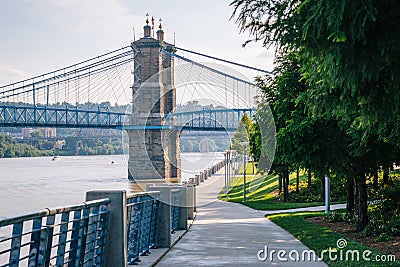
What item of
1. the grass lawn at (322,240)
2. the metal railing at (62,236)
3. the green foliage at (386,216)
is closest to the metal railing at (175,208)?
the grass lawn at (322,240)

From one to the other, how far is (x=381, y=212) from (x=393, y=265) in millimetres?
6464

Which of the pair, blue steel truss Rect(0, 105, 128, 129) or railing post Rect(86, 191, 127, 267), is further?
blue steel truss Rect(0, 105, 128, 129)

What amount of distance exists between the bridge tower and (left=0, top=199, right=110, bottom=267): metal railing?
2226 inches

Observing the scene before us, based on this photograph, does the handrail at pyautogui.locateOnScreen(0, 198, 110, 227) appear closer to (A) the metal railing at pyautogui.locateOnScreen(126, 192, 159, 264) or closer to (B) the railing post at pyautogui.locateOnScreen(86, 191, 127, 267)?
(B) the railing post at pyautogui.locateOnScreen(86, 191, 127, 267)

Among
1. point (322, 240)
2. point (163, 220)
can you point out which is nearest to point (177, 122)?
point (322, 240)

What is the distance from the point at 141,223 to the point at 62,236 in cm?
471

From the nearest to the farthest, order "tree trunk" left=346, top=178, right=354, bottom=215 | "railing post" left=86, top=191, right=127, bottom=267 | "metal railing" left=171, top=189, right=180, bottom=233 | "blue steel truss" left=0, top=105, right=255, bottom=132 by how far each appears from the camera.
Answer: "railing post" left=86, top=191, right=127, bottom=267 < "metal railing" left=171, top=189, right=180, bottom=233 < "tree trunk" left=346, top=178, right=354, bottom=215 < "blue steel truss" left=0, top=105, right=255, bottom=132

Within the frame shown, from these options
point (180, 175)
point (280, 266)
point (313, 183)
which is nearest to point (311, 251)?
point (280, 266)

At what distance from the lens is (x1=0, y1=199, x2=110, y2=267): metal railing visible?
512cm

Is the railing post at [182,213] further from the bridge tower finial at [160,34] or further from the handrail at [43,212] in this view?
the bridge tower finial at [160,34]

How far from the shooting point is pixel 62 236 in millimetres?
6359

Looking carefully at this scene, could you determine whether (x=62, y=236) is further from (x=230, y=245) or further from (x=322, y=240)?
(x=322, y=240)

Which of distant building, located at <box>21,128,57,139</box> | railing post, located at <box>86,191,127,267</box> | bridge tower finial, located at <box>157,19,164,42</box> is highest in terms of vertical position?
bridge tower finial, located at <box>157,19,164,42</box>

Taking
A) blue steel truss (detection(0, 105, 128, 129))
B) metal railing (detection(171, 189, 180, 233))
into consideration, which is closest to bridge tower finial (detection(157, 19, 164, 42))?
blue steel truss (detection(0, 105, 128, 129))
